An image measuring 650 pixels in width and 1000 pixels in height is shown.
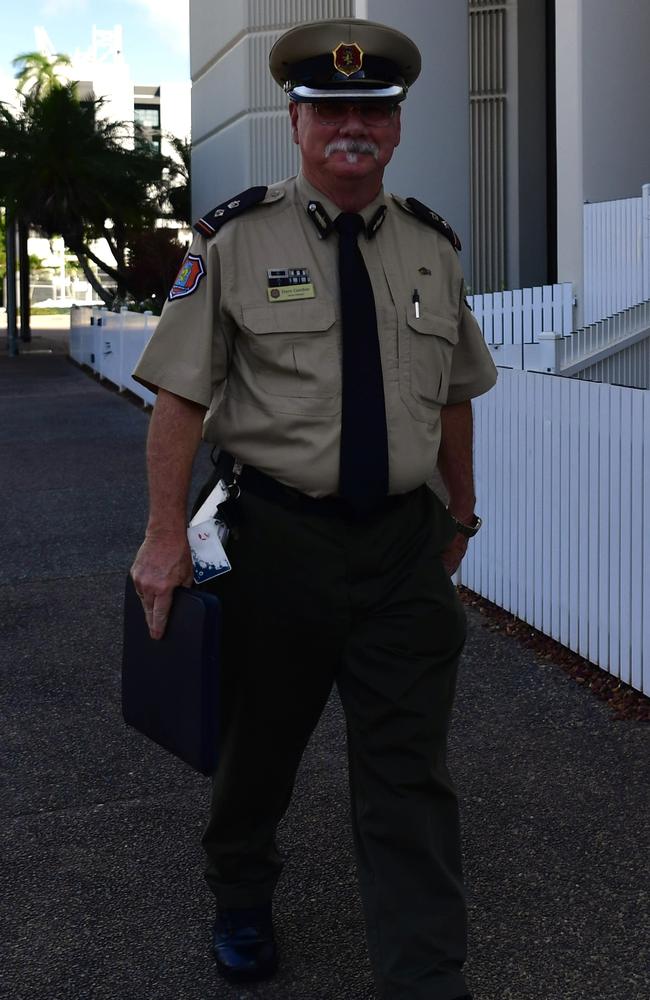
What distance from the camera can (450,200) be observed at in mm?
23672

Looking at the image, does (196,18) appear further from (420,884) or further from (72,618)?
(420,884)

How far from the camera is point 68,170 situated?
3809cm

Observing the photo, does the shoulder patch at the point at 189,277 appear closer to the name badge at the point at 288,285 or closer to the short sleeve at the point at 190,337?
the short sleeve at the point at 190,337

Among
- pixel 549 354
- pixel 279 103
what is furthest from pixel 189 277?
pixel 279 103

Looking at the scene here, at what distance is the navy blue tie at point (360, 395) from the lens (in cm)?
267

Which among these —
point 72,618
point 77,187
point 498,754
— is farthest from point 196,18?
point 498,754

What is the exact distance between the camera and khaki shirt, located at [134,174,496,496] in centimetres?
267

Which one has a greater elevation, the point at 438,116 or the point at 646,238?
the point at 438,116

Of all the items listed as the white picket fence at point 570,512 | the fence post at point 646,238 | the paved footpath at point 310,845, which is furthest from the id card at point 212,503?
the fence post at point 646,238

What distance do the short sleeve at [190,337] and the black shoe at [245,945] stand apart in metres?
1.20

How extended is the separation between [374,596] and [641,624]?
2.33 m

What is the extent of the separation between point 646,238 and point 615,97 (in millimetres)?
2892

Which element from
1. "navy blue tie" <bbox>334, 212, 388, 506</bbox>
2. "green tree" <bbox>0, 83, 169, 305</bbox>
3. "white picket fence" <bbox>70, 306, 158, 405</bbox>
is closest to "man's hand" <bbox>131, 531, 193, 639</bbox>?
"navy blue tie" <bbox>334, 212, 388, 506</bbox>

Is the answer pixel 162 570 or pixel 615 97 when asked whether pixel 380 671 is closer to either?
pixel 162 570
